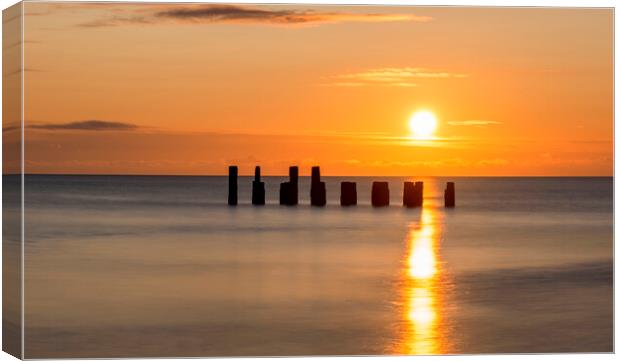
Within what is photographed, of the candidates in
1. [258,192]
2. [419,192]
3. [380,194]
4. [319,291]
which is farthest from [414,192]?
[258,192]

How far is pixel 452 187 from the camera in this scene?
9312mm

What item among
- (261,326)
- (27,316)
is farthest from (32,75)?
(261,326)

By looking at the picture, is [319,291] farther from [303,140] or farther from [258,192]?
[258,192]

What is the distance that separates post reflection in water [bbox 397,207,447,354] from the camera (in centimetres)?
729

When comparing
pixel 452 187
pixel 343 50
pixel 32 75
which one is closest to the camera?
pixel 32 75

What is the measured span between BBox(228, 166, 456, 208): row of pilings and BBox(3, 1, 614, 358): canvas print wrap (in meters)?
0.11

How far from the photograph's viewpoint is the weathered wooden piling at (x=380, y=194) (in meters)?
9.99

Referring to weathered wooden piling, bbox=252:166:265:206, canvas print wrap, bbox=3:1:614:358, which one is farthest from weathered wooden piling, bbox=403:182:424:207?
weathered wooden piling, bbox=252:166:265:206

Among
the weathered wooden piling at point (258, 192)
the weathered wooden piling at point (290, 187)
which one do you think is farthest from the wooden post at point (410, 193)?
the weathered wooden piling at point (258, 192)

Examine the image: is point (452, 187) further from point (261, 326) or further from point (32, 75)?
point (32, 75)

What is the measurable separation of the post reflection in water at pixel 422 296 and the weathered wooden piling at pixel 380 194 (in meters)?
0.98

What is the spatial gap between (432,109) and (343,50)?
0.67m

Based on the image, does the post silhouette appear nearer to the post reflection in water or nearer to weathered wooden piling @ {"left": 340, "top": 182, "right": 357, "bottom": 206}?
the post reflection in water

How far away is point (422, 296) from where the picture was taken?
7.89 metres
